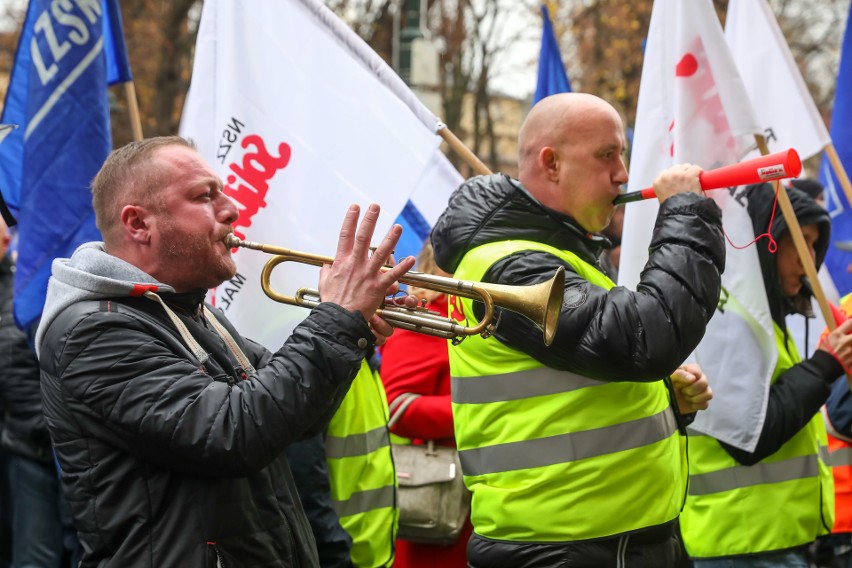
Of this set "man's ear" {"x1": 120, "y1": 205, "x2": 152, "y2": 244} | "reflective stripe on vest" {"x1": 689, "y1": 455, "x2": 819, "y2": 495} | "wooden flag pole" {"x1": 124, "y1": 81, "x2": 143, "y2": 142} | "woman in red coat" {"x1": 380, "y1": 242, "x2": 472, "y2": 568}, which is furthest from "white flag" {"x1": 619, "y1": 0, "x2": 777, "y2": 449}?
"wooden flag pole" {"x1": 124, "y1": 81, "x2": 143, "y2": 142}

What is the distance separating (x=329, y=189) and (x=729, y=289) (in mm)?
1598

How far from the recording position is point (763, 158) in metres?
3.16

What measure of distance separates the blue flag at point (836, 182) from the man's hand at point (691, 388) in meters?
2.22

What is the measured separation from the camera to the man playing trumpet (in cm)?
239

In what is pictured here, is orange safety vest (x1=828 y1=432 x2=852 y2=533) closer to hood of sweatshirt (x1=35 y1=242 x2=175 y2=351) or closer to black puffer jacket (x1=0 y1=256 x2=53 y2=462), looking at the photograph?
hood of sweatshirt (x1=35 y1=242 x2=175 y2=351)

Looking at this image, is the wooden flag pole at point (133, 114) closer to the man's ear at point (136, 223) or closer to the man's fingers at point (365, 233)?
the man's ear at point (136, 223)

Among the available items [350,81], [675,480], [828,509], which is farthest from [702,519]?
[350,81]

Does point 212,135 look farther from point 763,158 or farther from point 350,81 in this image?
point 763,158

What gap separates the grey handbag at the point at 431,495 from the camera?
14.6 ft

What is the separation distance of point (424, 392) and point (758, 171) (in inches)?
80.2

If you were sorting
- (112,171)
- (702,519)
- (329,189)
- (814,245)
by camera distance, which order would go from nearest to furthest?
(112,171) < (702,519) < (329,189) < (814,245)

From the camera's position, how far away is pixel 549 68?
21.1 ft

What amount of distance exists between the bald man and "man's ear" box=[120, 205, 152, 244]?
3.24ft

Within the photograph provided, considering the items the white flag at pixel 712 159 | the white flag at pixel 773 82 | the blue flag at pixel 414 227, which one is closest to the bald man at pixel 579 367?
the white flag at pixel 712 159
